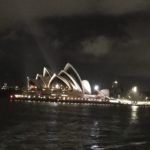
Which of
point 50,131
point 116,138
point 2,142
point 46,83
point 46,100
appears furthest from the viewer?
point 46,100

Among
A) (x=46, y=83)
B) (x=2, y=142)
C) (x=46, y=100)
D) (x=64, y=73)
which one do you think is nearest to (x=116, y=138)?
(x=2, y=142)

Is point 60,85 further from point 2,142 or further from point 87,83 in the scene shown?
point 2,142

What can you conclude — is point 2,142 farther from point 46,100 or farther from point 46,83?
point 46,100

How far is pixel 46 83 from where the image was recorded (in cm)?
17788

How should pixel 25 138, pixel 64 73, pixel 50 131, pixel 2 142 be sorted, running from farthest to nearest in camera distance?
1. pixel 64 73
2. pixel 50 131
3. pixel 25 138
4. pixel 2 142

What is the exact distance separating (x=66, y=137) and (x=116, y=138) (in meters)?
4.73

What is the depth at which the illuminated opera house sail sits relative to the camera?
167875mm

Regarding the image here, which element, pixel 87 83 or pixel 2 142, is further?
pixel 87 83

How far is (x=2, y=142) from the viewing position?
37844mm

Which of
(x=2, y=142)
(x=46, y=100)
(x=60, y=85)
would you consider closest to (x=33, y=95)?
(x=46, y=100)

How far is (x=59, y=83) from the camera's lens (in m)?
174

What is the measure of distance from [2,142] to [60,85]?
138 m

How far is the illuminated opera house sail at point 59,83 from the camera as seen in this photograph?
167875 mm

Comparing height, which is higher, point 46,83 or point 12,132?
point 46,83
